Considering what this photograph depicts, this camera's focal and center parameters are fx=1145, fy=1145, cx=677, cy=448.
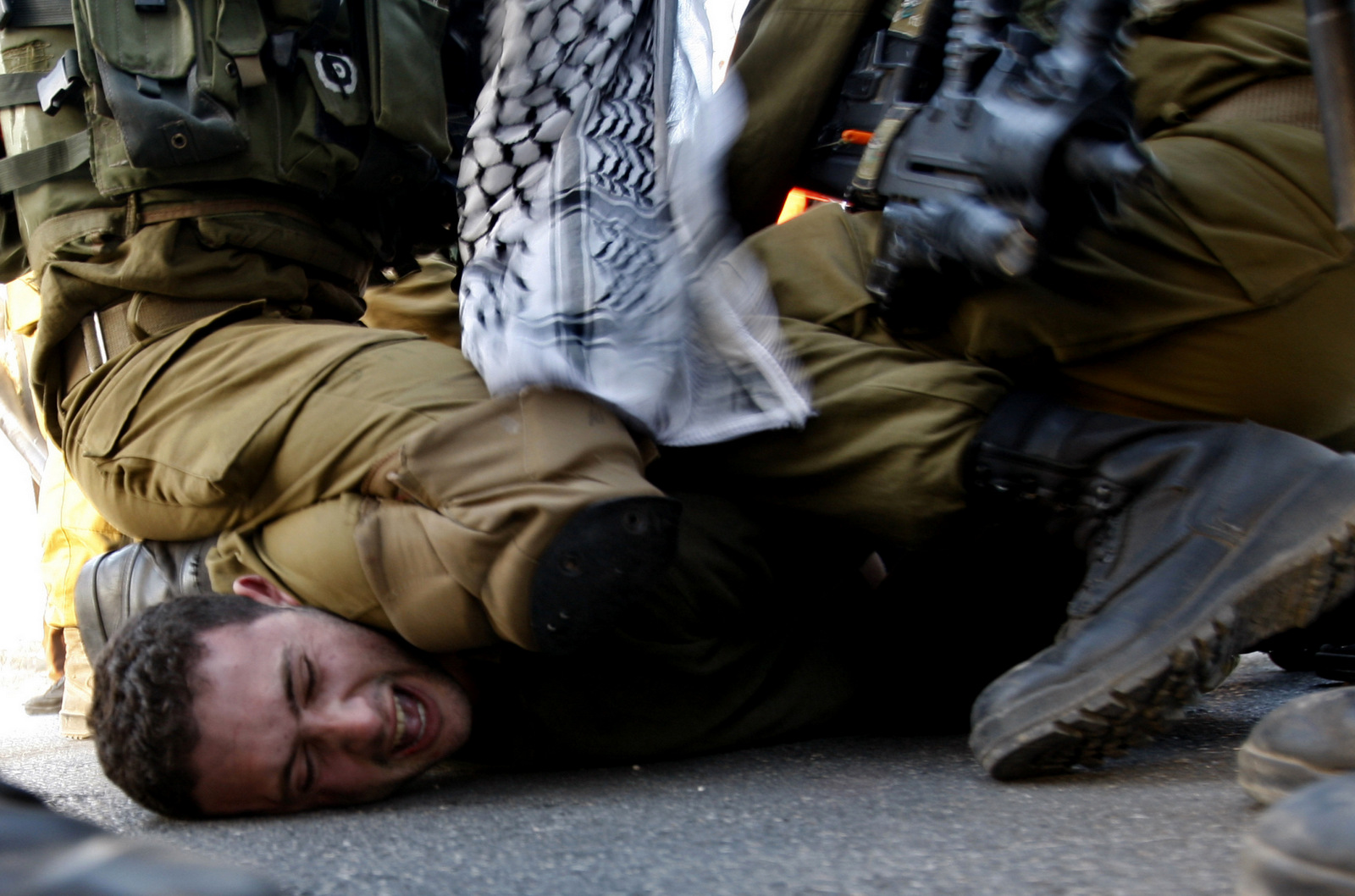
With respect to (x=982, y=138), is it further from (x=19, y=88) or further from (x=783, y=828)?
(x=19, y=88)

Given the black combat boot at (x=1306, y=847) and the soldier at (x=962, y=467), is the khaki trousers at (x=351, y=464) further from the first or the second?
the black combat boot at (x=1306, y=847)

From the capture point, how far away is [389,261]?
1.84m

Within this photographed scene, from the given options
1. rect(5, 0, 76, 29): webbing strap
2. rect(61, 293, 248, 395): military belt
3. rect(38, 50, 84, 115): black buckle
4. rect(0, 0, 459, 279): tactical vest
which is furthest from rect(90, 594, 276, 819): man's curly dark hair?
rect(5, 0, 76, 29): webbing strap

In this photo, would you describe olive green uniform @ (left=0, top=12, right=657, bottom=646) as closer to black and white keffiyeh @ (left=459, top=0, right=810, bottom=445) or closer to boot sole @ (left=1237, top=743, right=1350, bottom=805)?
black and white keffiyeh @ (left=459, top=0, right=810, bottom=445)

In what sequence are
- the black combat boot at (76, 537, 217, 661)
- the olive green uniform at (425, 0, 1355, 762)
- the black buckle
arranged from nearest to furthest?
the olive green uniform at (425, 0, 1355, 762) < the black combat boot at (76, 537, 217, 661) < the black buckle

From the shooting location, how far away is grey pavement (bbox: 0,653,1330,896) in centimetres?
73

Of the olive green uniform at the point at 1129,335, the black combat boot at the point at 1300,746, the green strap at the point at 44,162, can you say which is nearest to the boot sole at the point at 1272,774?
the black combat boot at the point at 1300,746

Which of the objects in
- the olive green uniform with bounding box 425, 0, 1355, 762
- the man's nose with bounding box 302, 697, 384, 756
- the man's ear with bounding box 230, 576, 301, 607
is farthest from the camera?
the man's ear with bounding box 230, 576, 301, 607

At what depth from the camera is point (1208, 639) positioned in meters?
0.96

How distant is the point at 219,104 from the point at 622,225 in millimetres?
642

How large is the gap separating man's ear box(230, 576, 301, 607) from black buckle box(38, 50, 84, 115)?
2.43 ft

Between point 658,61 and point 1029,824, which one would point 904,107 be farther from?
point 1029,824

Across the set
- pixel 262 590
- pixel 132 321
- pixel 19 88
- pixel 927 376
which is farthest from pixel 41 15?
pixel 927 376

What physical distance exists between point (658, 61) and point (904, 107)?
28 cm
